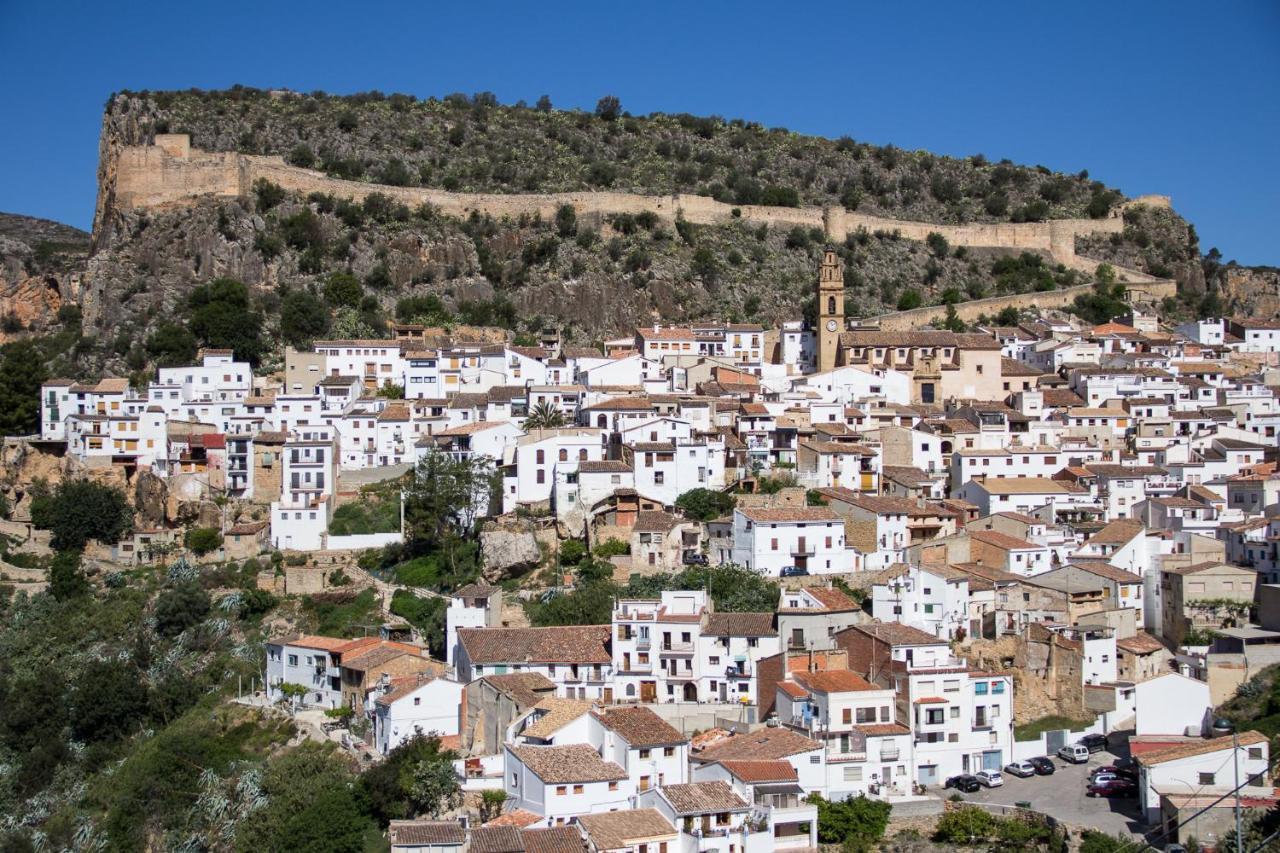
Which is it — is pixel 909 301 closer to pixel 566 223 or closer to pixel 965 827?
pixel 566 223

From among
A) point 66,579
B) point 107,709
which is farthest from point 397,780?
point 66,579

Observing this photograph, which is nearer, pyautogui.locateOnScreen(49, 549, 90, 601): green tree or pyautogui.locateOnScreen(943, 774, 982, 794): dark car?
pyautogui.locateOnScreen(943, 774, 982, 794): dark car

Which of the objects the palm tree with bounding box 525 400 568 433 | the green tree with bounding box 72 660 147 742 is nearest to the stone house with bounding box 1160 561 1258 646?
the palm tree with bounding box 525 400 568 433

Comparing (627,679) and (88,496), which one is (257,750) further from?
(88,496)

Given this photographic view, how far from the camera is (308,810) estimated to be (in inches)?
1124

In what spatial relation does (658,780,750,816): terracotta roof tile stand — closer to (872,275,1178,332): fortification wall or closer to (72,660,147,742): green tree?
(72,660,147,742): green tree

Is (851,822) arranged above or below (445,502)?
below

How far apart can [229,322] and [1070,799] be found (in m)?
37.0

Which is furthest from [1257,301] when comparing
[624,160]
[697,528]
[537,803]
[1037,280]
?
[537,803]

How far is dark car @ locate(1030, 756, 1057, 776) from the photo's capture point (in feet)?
95.3

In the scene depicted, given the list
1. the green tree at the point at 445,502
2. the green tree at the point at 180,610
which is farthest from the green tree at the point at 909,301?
the green tree at the point at 180,610

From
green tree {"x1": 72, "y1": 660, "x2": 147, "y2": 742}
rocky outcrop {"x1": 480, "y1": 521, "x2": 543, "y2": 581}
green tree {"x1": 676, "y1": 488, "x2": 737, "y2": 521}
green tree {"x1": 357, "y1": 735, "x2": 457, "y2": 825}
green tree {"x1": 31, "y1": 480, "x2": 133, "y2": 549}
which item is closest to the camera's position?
green tree {"x1": 357, "y1": 735, "x2": 457, "y2": 825}

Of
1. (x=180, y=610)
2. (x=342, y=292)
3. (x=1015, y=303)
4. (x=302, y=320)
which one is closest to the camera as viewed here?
(x=180, y=610)

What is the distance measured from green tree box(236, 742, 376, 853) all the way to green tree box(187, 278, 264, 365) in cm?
2568
